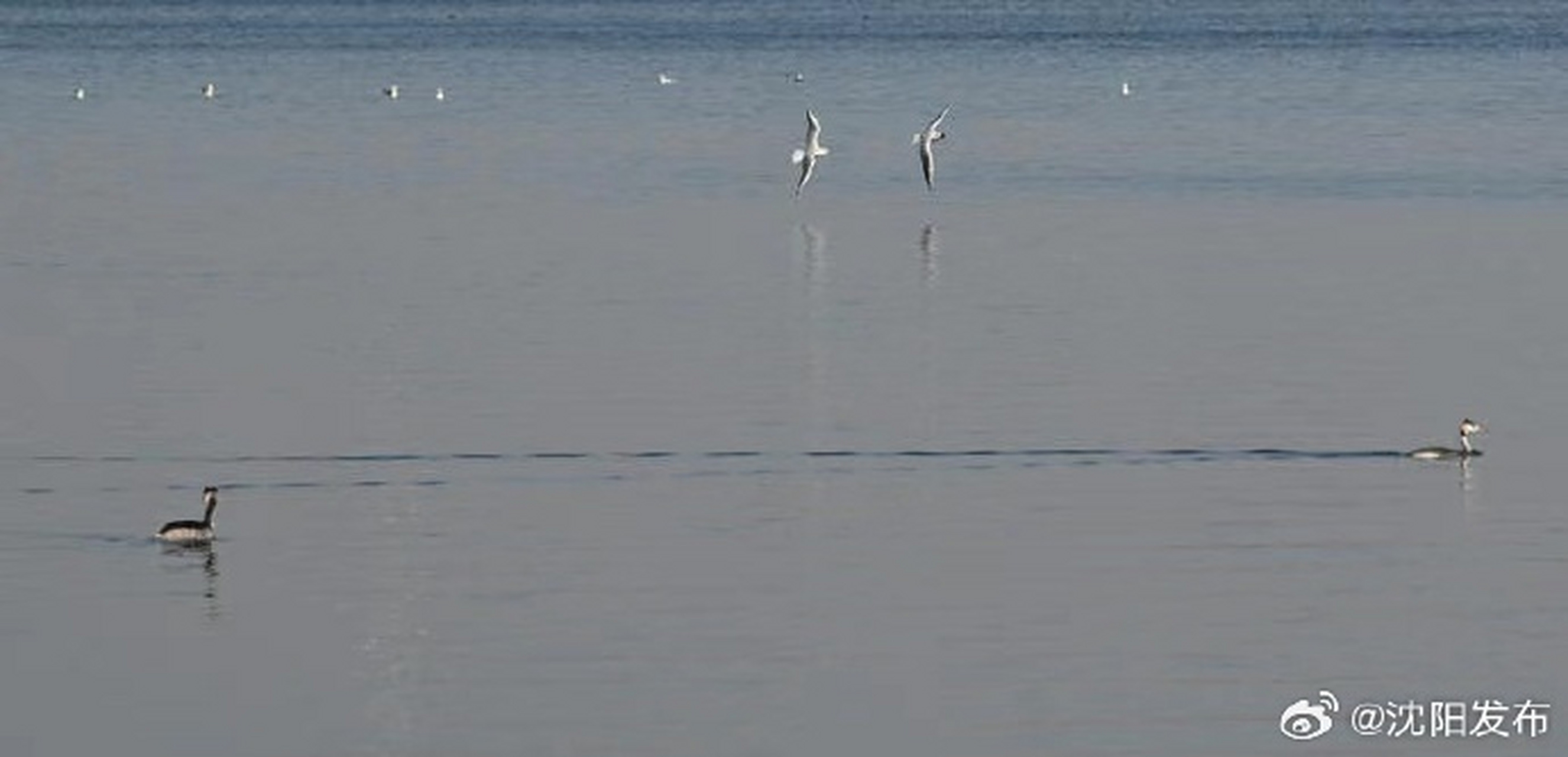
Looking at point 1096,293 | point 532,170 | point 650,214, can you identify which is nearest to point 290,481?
point 1096,293

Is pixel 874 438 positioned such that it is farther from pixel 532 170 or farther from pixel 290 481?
pixel 532 170

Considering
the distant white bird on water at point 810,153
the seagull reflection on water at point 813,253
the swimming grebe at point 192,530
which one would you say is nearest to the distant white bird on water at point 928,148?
the distant white bird on water at point 810,153

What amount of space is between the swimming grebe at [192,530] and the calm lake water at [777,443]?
0.54ft

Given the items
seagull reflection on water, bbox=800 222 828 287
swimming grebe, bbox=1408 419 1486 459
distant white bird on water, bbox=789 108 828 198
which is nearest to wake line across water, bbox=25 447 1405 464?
swimming grebe, bbox=1408 419 1486 459

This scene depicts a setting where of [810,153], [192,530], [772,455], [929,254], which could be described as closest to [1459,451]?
[772,455]

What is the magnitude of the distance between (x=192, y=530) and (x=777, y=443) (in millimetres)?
4718

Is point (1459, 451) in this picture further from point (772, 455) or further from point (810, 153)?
point (810, 153)

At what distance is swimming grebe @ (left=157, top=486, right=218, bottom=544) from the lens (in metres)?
20.8

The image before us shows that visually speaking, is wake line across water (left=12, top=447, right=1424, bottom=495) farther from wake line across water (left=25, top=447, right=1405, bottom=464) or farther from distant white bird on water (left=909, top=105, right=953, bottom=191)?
distant white bird on water (left=909, top=105, right=953, bottom=191)

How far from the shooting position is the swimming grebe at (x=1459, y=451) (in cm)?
2341

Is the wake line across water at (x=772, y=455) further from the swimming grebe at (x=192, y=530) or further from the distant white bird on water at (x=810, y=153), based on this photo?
the distant white bird on water at (x=810, y=153)

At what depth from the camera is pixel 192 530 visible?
2081cm

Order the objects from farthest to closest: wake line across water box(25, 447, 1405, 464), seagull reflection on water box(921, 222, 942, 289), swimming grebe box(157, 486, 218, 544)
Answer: seagull reflection on water box(921, 222, 942, 289)
wake line across water box(25, 447, 1405, 464)
swimming grebe box(157, 486, 218, 544)

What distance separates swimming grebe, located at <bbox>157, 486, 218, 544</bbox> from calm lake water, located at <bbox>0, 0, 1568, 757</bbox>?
0.17m
